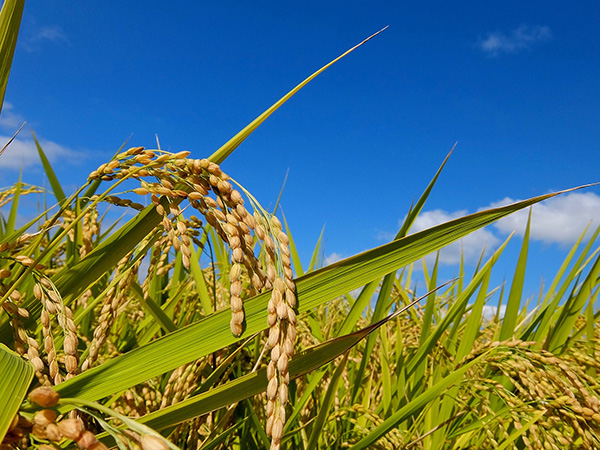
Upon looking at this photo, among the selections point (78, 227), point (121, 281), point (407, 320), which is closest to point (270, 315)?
point (121, 281)

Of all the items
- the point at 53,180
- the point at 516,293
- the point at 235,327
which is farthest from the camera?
the point at 53,180

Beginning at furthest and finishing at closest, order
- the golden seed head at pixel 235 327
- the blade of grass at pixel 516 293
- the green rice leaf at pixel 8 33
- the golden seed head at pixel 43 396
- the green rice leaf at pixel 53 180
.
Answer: the green rice leaf at pixel 53 180, the blade of grass at pixel 516 293, the green rice leaf at pixel 8 33, the golden seed head at pixel 235 327, the golden seed head at pixel 43 396

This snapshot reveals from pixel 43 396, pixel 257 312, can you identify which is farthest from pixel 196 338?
pixel 43 396

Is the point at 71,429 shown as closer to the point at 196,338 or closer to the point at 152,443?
the point at 152,443

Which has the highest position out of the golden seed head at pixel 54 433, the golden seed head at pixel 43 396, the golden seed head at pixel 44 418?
the golden seed head at pixel 43 396

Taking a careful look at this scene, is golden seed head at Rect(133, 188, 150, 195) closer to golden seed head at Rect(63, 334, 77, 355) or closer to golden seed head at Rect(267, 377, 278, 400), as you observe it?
golden seed head at Rect(63, 334, 77, 355)

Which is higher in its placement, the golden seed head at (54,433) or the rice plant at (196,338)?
the rice plant at (196,338)

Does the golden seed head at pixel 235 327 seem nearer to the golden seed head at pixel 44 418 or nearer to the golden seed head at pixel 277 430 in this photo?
the golden seed head at pixel 277 430

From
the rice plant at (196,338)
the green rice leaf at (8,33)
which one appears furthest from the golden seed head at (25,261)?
the green rice leaf at (8,33)

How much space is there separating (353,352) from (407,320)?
0.82 m

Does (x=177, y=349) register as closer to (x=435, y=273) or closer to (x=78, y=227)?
(x=78, y=227)

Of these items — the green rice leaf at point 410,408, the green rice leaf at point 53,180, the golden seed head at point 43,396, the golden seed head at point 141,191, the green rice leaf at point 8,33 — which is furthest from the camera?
the green rice leaf at point 53,180

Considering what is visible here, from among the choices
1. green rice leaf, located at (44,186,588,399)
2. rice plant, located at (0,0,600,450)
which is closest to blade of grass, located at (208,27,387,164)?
rice plant, located at (0,0,600,450)

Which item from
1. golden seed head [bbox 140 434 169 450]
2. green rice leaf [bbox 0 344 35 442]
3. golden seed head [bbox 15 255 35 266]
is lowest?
golden seed head [bbox 140 434 169 450]
